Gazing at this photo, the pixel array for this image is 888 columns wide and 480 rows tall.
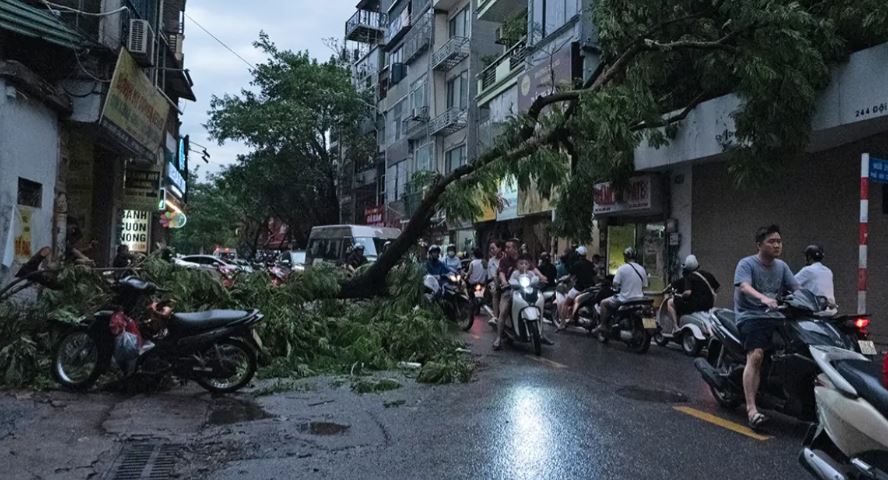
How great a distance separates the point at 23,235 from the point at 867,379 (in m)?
11.4

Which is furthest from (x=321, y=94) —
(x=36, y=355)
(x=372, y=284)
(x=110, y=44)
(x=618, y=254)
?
(x=36, y=355)

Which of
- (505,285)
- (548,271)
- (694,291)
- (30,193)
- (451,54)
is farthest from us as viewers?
(451,54)

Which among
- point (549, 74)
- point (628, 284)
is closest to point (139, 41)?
point (628, 284)

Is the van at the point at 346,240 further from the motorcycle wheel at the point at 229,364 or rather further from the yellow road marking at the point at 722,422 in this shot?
the yellow road marking at the point at 722,422

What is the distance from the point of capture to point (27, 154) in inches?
437

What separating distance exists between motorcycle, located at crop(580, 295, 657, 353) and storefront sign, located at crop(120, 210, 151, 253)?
1714cm

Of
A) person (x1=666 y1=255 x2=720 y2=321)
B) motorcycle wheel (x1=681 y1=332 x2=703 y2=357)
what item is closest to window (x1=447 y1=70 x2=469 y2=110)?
person (x1=666 y1=255 x2=720 y2=321)

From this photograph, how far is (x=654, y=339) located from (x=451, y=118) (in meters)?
23.1

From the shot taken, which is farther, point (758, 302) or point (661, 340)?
point (661, 340)

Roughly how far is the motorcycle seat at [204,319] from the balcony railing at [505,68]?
19367mm

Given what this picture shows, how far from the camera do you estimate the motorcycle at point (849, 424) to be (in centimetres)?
334

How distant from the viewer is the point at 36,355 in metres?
7.42

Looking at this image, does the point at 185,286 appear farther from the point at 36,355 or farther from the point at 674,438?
the point at 674,438

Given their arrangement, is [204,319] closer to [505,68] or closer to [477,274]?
[477,274]
